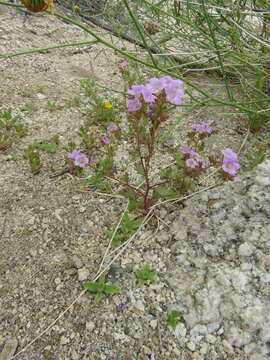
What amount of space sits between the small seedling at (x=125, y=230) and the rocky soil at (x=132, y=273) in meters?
0.07

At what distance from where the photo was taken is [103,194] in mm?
2193

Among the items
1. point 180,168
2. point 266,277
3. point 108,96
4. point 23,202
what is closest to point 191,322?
point 266,277

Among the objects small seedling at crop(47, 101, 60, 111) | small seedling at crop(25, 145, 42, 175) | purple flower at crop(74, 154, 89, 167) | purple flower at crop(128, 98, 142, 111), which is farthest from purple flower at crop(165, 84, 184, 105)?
small seedling at crop(47, 101, 60, 111)

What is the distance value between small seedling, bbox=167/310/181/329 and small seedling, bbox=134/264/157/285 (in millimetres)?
211

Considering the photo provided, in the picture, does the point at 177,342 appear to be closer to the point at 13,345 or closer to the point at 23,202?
the point at 13,345

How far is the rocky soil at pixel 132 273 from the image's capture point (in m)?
1.45

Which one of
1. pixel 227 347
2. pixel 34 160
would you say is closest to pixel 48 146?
pixel 34 160

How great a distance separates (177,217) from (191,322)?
0.67 m

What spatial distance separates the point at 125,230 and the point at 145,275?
324mm

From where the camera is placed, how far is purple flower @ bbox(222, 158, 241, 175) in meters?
1.78

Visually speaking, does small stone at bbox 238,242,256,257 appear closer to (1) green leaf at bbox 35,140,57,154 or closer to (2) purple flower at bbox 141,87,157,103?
(2) purple flower at bbox 141,87,157,103

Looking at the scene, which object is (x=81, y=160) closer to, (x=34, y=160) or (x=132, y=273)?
(x=34, y=160)

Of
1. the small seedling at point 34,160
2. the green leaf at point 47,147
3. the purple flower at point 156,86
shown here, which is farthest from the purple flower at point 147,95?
the green leaf at point 47,147

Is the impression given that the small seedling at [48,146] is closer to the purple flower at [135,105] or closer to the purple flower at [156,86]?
the purple flower at [135,105]
